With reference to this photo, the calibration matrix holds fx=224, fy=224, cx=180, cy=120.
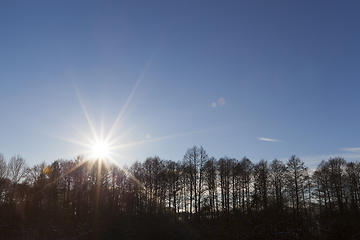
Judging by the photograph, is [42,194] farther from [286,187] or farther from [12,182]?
[286,187]

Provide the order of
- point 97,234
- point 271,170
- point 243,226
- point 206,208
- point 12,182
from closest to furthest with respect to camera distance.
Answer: point 243,226
point 97,234
point 206,208
point 271,170
point 12,182

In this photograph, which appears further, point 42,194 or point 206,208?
point 42,194

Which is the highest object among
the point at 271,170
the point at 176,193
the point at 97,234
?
the point at 271,170

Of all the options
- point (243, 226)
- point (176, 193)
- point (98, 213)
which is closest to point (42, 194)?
point (98, 213)

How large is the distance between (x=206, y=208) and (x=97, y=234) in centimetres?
1925

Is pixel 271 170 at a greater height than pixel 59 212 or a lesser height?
greater

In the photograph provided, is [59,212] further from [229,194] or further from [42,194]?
[229,194]

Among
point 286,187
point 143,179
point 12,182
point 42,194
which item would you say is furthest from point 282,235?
point 12,182

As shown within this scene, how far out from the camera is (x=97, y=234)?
35.4 m

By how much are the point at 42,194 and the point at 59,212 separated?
27.6ft

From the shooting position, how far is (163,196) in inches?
1927

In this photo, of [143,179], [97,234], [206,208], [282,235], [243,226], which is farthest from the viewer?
[143,179]

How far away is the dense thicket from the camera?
3638cm

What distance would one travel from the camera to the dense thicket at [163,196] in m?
36.4
